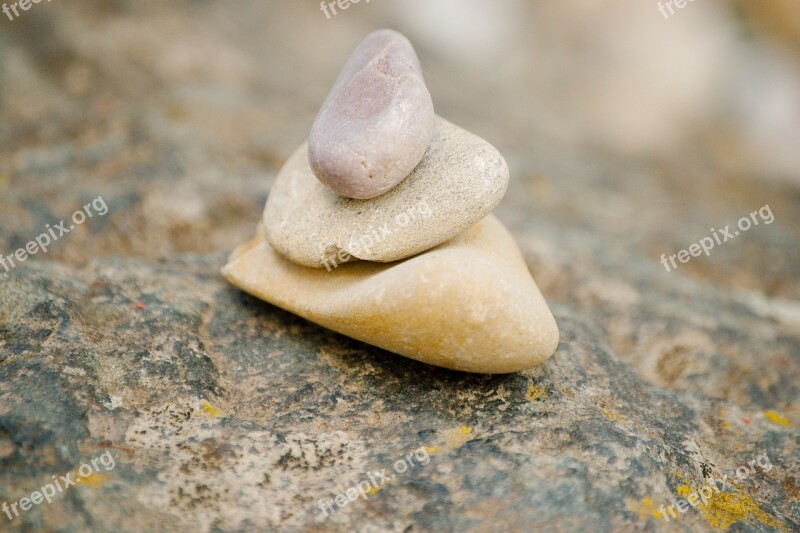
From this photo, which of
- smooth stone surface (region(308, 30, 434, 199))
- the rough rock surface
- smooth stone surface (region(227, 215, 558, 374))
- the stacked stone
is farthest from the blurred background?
smooth stone surface (region(227, 215, 558, 374))

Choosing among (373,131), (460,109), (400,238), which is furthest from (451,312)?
(460,109)

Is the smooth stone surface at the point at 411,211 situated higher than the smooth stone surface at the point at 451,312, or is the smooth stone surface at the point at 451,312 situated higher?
the smooth stone surface at the point at 411,211

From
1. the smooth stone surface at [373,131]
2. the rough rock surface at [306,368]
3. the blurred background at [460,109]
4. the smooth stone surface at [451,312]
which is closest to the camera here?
the rough rock surface at [306,368]

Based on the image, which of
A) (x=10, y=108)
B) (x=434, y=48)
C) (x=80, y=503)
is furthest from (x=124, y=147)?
(x=434, y=48)

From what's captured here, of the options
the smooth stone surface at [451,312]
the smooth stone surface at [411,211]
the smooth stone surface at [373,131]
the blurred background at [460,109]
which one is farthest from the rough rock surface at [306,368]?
the smooth stone surface at [373,131]

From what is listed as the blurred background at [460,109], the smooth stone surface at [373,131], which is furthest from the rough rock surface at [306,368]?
the smooth stone surface at [373,131]

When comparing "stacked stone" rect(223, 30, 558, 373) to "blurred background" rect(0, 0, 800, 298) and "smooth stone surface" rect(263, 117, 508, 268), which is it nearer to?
"smooth stone surface" rect(263, 117, 508, 268)

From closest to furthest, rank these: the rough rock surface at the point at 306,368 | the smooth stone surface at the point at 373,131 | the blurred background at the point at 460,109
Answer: the rough rock surface at the point at 306,368 < the smooth stone surface at the point at 373,131 < the blurred background at the point at 460,109

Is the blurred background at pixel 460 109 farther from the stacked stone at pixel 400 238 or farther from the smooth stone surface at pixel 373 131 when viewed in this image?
the stacked stone at pixel 400 238

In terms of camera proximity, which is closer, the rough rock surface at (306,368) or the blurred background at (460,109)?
the rough rock surface at (306,368)
